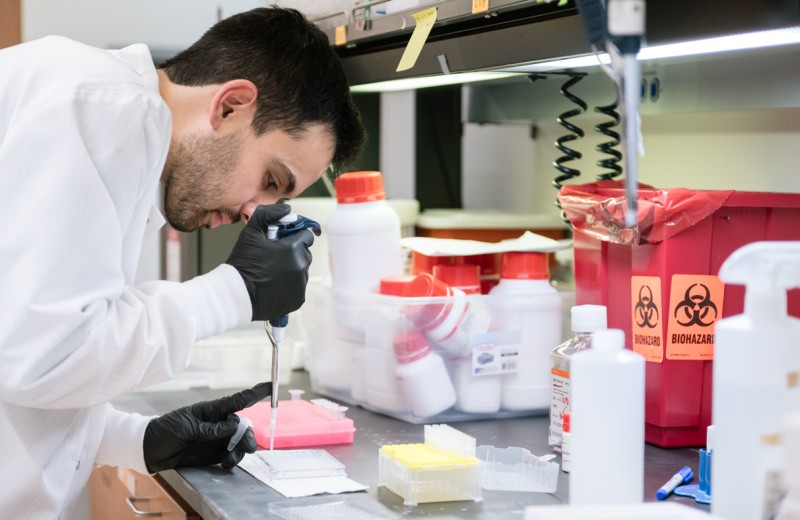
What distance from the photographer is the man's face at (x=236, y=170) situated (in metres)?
1.63

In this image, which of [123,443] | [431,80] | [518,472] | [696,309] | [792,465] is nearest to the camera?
[792,465]

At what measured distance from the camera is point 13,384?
4.02 ft

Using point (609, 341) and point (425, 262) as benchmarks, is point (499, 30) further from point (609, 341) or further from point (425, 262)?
point (609, 341)

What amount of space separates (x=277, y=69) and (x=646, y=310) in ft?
2.34

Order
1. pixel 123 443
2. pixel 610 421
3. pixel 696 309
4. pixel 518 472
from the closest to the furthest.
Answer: pixel 610 421 → pixel 518 472 → pixel 696 309 → pixel 123 443

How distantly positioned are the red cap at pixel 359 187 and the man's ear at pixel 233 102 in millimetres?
298

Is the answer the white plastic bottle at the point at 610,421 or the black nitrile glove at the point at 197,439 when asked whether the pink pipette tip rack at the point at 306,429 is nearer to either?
the black nitrile glove at the point at 197,439

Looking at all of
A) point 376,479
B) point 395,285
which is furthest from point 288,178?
point 376,479

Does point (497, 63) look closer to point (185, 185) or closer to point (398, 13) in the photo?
point (398, 13)

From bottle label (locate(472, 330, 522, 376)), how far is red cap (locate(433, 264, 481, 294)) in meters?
0.11

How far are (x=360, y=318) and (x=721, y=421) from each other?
0.98 metres

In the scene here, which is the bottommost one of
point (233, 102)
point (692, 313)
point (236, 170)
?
point (692, 313)

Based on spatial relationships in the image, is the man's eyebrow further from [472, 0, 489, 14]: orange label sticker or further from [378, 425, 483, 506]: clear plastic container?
[378, 425, 483, 506]: clear plastic container

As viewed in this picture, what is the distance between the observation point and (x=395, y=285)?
5.98 feet
